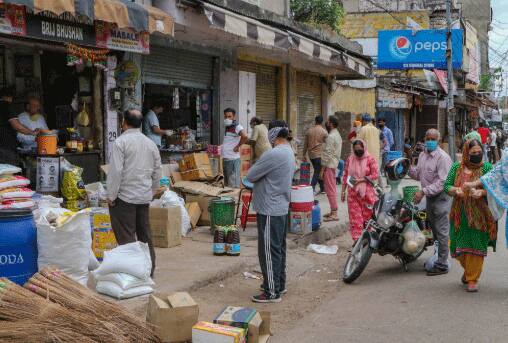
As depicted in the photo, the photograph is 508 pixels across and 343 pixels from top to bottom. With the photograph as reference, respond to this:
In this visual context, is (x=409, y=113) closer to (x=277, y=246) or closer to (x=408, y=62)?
(x=408, y=62)

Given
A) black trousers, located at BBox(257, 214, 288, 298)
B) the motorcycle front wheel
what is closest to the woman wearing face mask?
the motorcycle front wheel

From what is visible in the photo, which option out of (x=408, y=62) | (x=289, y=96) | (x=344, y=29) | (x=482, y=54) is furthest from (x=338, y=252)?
(x=482, y=54)

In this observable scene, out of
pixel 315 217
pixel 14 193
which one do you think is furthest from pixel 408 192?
pixel 14 193

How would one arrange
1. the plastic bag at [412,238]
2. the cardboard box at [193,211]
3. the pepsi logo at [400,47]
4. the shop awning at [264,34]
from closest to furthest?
1. the plastic bag at [412,238]
2. the shop awning at [264,34]
3. the cardboard box at [193,211]
4. the pepsi logo at [400,47]

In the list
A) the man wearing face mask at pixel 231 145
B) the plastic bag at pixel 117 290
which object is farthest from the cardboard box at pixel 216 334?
the man wearing face mask at pixel 231 145

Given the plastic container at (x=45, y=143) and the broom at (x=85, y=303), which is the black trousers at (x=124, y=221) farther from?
the plastic container at (x=45, y=143)

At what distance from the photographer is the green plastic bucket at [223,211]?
348 inches

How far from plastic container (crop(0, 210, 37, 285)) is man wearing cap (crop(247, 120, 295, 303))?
216 centimetres

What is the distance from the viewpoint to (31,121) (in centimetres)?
851

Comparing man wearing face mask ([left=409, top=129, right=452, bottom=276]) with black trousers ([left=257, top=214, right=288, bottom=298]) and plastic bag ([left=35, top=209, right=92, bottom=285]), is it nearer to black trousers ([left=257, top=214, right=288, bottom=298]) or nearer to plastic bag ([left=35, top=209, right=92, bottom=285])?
black trousers ([left=257, top=214, right=288, bottom=298])

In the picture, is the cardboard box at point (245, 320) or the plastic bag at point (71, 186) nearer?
the cardboard box at point (245, 320)

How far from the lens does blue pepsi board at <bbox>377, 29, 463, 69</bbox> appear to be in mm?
19969

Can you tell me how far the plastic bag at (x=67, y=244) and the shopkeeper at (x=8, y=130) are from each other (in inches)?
124

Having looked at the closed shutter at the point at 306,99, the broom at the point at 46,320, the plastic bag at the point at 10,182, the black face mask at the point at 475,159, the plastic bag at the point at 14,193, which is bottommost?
the broom at the point at 46,320
